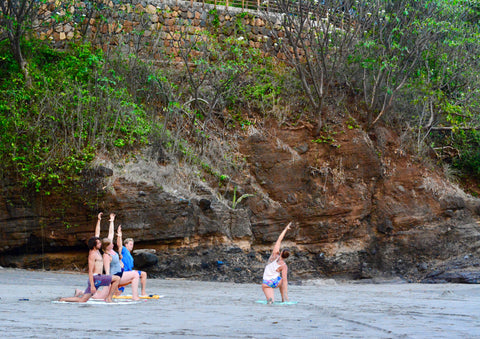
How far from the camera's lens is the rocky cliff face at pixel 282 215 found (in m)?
14.7

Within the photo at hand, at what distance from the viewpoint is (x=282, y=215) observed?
683 inches

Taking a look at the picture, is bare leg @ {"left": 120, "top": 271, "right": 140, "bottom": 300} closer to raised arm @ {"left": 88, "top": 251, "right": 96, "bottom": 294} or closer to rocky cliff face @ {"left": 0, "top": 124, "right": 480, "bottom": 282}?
raised arm @ {"left": 88, "top": 251, "right": 96, "bottom": 294}

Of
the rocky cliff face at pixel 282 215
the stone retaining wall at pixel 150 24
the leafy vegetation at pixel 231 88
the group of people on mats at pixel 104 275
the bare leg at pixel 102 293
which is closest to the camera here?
the group of people on mats at pixel 104 275

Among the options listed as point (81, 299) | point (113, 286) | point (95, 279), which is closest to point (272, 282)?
point (113, 286)

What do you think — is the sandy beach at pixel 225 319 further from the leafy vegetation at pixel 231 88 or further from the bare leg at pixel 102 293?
the leafy vegetation at pixel 231 88

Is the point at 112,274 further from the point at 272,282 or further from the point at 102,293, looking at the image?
the point at 272,282

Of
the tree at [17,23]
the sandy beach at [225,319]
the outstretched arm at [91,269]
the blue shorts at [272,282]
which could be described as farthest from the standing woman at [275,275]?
the tree at [17,23]

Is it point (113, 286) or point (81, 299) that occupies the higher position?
point (113, 286)

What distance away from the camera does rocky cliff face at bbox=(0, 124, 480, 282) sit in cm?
1473

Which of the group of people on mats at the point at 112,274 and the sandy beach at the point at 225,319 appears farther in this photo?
the group of people on mats at the point at 112,274

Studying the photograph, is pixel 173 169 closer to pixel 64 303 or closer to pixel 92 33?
pixel 92 33

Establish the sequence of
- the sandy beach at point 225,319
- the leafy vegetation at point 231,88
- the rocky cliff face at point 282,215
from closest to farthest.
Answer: the sandy beach at point 225,319 < the rocky cliff face at point 282,215 < the leafy vegetation at point 231,88

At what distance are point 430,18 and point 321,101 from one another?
4.49 m

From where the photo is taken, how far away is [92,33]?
61.6 feet
